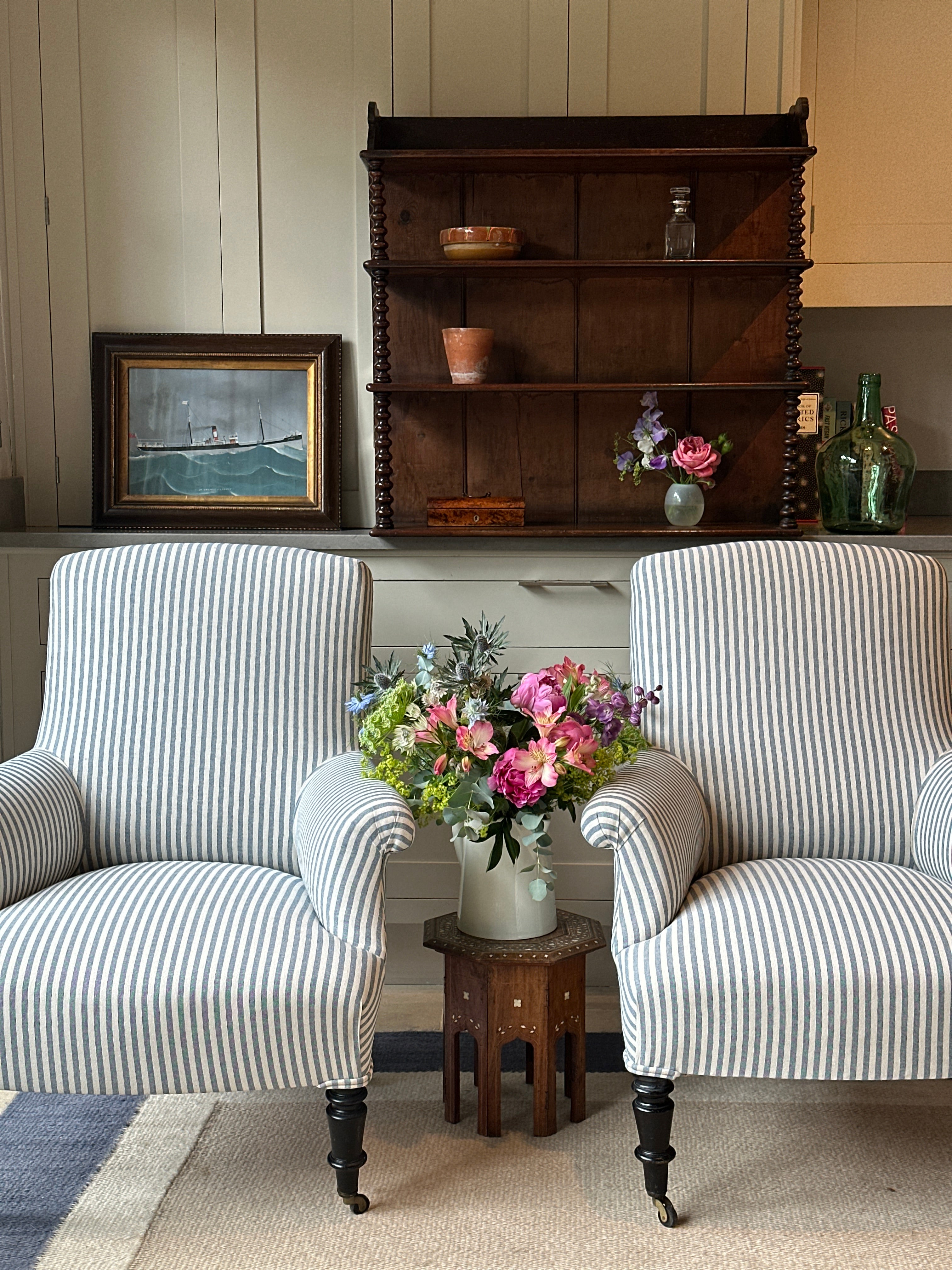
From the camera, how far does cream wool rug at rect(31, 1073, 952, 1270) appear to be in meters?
1.67

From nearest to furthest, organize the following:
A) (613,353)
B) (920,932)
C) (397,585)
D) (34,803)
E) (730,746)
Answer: (920,932), (34,803), (730,746), (397,585), (613,353)

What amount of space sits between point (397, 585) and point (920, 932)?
1.33m

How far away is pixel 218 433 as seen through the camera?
2775 millimetres

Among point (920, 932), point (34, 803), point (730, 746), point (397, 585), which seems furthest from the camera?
point (397, 585)

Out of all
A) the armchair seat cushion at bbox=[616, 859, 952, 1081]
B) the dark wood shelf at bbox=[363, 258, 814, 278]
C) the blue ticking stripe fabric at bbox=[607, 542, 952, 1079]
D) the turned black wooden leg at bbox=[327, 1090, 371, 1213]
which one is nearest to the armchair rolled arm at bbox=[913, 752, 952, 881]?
the blue ticking stripe fabric at bbox=[607, 542, 952, 1079]

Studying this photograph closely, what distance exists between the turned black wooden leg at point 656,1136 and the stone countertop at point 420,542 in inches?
46.1

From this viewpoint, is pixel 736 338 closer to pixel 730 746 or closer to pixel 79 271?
pixel 730 746

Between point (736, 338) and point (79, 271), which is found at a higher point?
point (79, 271)

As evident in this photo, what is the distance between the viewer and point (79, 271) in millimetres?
2764

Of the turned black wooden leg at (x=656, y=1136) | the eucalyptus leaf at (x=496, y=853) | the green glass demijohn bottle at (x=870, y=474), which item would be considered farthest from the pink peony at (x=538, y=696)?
the green glass demijohn bottle at (x=870, y=474)

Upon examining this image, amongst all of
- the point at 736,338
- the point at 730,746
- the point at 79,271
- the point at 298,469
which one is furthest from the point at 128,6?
the point at 730,746

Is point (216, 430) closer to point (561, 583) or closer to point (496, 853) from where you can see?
point (561, 583)

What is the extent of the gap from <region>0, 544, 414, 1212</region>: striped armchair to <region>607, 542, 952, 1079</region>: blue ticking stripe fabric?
418mm

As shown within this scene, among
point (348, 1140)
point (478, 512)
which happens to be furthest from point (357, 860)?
point (478, 512)
